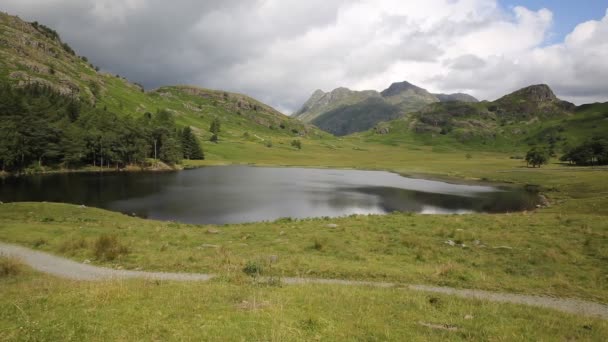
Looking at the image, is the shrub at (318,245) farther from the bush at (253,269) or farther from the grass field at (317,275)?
the bush at (253,269)

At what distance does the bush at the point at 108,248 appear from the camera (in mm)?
23422

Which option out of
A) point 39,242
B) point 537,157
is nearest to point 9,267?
point 39,242

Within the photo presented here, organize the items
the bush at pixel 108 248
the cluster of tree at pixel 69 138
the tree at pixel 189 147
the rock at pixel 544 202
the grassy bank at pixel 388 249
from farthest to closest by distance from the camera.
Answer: the tree at pixel 189 147, the cluster of tree at pixel 69 138, the rock at pixel 544 202, the bush at pixel 108 248, the grassy bank at pixel 388 249

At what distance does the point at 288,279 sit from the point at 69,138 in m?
128

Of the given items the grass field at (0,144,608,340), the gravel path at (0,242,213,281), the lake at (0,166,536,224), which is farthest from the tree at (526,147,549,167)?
the gravel path at (0,242,213,281)

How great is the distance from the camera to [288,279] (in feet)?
63.9

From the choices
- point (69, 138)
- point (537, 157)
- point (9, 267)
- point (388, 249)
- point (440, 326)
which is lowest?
point (388, 249)

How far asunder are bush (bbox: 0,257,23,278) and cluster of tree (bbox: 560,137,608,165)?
217 meters

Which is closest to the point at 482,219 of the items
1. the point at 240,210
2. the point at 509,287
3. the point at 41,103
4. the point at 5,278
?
the point at 509,287

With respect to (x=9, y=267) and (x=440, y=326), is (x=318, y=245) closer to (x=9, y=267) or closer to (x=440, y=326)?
(x=440, y=326)

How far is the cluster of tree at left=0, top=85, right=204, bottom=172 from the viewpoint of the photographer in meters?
105

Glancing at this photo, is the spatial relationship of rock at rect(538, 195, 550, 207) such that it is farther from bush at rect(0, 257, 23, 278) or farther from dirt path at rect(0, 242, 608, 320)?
bush at rect(0, 257, 23, 278)

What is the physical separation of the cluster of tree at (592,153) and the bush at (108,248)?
21118 centimetres

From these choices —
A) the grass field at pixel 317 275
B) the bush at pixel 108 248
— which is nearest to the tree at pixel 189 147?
the grass field at pixel 317 275
